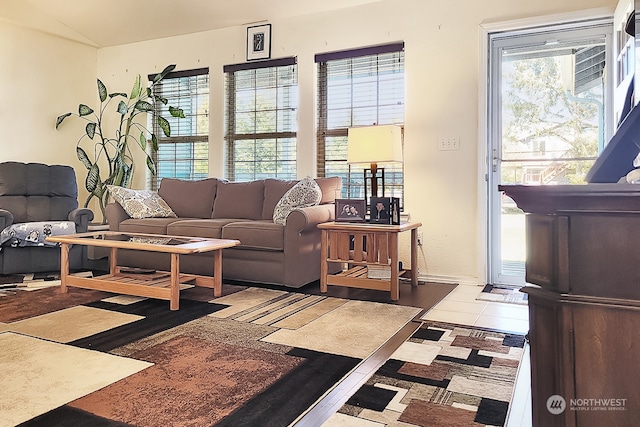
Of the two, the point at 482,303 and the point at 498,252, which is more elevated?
the point at 498,252

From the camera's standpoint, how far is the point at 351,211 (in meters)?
3.56

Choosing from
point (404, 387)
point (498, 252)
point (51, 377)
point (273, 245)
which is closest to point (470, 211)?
point (498, 252)

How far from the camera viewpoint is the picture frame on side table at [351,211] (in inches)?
140

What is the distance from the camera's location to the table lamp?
358 centimetres

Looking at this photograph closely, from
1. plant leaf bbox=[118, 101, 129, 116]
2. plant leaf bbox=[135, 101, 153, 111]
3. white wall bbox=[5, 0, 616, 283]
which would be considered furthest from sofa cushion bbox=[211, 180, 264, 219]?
plant leaf bbox=[118, 101, 129, 116]

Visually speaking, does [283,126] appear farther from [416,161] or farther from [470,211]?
[470,211]

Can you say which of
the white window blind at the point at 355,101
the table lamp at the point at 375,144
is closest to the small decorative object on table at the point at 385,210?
the table lamp at the point at 375,144

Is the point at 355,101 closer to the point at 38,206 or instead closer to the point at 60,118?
the point at 38,206

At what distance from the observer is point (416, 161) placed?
4082 millimetres

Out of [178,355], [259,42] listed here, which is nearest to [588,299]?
[178,355]

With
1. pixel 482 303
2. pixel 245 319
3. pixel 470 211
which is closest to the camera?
pixel 245 319

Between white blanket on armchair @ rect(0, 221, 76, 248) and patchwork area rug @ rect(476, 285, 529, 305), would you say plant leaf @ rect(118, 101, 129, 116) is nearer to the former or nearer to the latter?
white blanket on armchair @ rect(0, 221, 76, 248)

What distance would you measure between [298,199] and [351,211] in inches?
17.0

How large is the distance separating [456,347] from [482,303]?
1060mm
